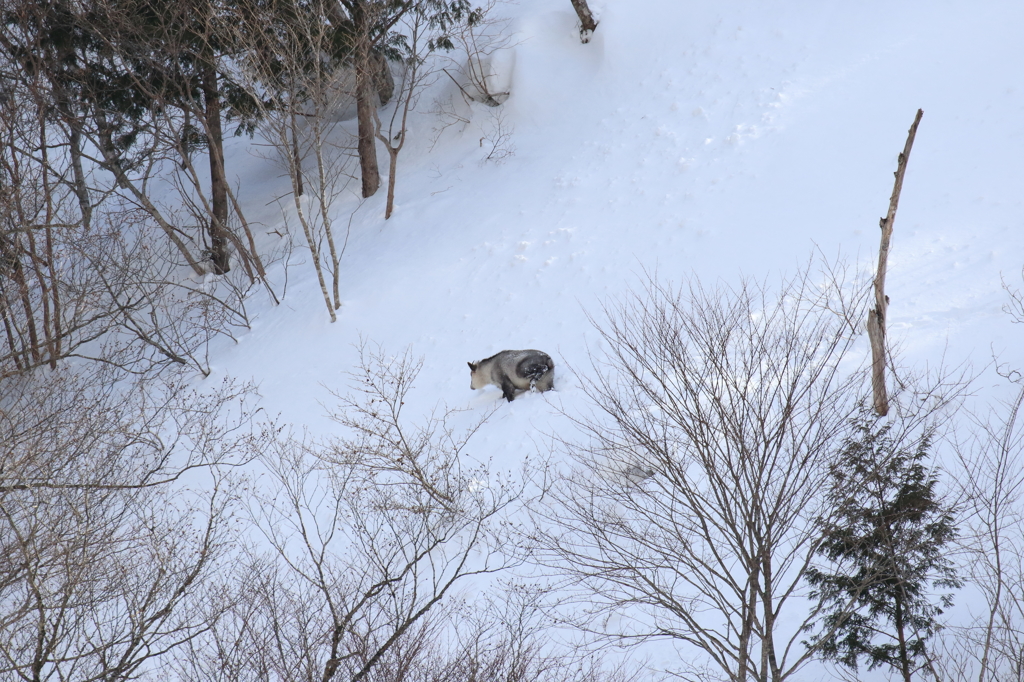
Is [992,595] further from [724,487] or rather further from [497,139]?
[497,139]

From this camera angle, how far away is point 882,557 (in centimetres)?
709

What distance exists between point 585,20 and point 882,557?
1742 cm

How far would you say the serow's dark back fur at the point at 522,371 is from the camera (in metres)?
12.6

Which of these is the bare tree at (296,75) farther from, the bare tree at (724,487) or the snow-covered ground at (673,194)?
the bare tree at (724,487)

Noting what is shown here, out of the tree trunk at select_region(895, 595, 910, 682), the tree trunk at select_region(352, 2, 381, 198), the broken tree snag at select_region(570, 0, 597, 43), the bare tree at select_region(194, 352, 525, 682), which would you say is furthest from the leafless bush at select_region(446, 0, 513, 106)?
the tree trunk at select_region(895, 595, 910, 682)

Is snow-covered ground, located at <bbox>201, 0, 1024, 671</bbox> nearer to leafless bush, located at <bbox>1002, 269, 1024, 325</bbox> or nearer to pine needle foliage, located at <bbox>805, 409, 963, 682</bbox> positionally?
leafless bush, located at <bbox>1002, 269, 1024, 325</bbox>

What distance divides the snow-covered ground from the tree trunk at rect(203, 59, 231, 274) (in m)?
2.43

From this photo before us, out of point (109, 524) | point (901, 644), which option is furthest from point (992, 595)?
point (109, 524)

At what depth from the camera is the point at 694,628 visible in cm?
748

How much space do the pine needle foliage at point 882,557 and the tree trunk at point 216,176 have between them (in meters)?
15.7

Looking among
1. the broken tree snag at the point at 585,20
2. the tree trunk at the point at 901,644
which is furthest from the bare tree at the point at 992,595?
the broken tree snag at the point at 585,20

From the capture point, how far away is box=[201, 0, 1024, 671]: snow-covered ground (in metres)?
13.1

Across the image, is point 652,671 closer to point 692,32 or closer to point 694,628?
point 694,628

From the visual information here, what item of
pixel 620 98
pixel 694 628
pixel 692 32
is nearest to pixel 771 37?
pixel 692 32
